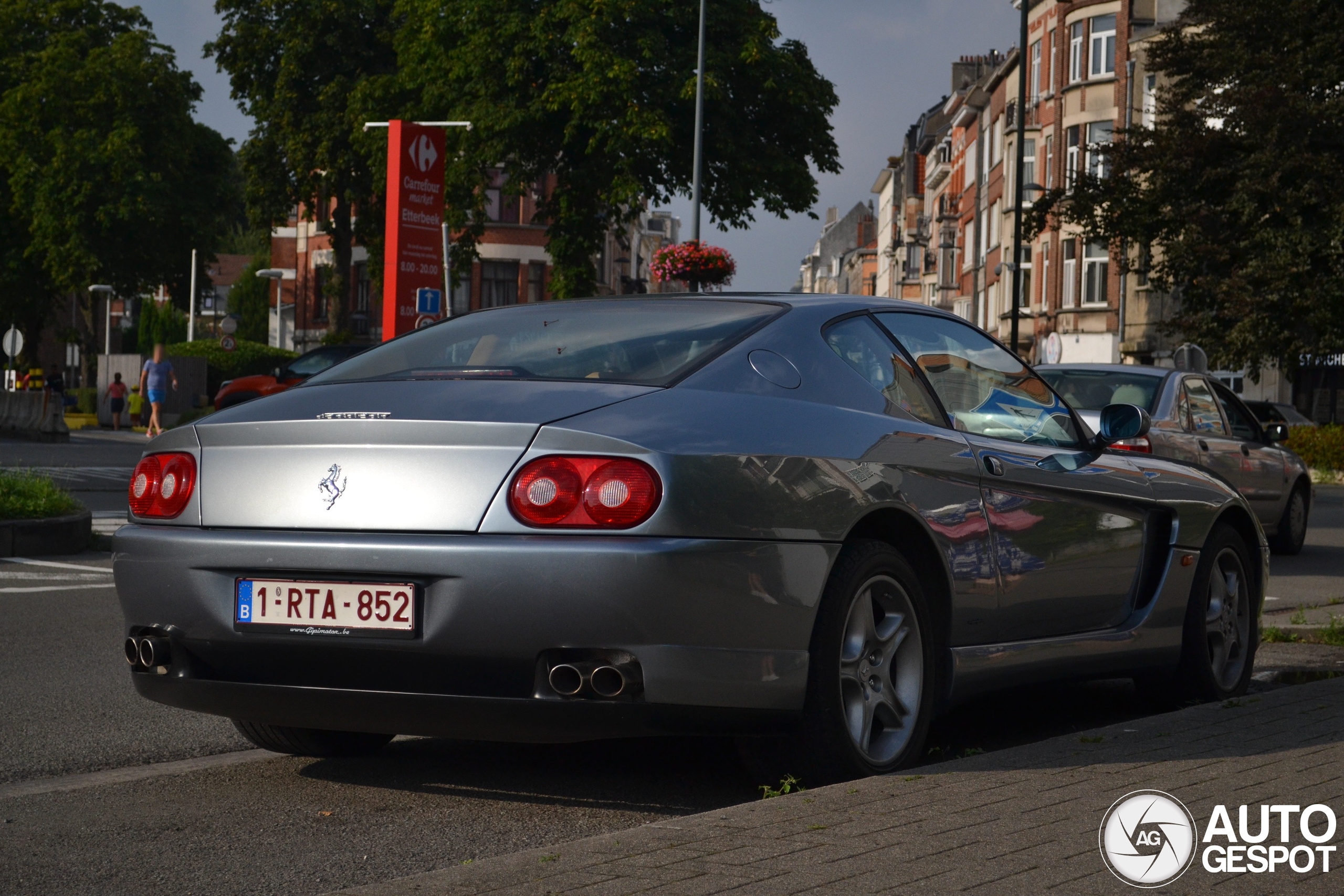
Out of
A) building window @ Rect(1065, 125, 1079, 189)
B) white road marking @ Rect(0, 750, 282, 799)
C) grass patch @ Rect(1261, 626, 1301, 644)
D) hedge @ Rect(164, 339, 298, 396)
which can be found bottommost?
white road marking @ Rect(0, 750, 282, 799)

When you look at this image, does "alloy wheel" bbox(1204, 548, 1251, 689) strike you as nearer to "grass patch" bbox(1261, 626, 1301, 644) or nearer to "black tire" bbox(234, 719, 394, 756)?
"grass patch" bbox(1261, 626, 1301, 644)

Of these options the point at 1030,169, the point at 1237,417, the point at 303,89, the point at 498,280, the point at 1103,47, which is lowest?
the point at 1237,417

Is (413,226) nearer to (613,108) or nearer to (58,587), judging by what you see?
(58,587)

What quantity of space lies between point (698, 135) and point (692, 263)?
235 inches

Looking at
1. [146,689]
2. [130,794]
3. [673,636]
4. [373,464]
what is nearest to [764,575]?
[673,636]

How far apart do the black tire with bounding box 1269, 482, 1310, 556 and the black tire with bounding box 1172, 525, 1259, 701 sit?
9.32m

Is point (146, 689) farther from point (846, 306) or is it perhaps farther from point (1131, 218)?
point (1131, 218)

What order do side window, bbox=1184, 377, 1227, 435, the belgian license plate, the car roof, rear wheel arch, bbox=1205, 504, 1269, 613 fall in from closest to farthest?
1. the belgian license plate
2. rear wheel arch, bbox=1205, 504, 1269, 613
3. the car roof
4. side window, bbox=1184, 377, 1227, 435

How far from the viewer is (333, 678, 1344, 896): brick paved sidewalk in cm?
353

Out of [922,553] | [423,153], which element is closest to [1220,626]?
[922,553]

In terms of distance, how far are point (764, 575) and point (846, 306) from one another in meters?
1.34

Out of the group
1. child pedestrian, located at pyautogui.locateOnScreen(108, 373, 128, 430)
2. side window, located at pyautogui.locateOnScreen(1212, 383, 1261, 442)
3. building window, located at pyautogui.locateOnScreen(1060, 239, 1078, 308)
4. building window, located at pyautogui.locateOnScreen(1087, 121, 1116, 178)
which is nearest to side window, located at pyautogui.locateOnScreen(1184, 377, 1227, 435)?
side window, located at pyautogui.locateOnScreen(1212, 383, 1261, 442)

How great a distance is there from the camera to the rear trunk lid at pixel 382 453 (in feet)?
14.1

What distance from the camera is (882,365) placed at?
17.5 ft
